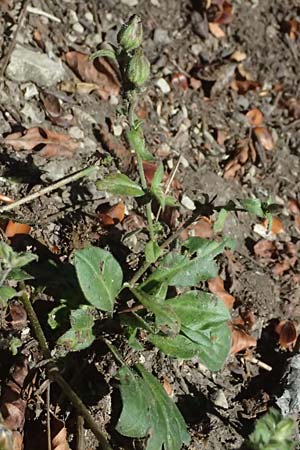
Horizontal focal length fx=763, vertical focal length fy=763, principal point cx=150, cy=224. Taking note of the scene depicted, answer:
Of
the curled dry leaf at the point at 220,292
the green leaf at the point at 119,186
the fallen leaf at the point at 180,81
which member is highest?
the green leaf at the point at 119,186

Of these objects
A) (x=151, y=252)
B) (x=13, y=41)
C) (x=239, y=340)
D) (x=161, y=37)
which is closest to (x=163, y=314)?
(x=151, y=252)

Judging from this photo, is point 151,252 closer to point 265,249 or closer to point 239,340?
point 239,340

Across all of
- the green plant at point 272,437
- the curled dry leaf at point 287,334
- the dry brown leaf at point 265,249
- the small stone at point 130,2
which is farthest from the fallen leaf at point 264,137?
the green plant at point 272,437

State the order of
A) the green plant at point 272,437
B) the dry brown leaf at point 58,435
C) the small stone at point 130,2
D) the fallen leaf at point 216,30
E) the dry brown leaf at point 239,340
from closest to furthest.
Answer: the green plant at point 272,437, the dry brown leaf at point 58,435, the dry brown leaf at point 239,340, the small stone at point 130,2, the fallen leaf at point 216,30

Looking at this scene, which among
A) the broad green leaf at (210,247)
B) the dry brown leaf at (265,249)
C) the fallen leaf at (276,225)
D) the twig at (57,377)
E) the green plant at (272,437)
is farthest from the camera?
the fallen leaf at (276,225)

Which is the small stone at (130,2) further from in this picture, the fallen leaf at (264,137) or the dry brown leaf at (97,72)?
the fallen leaf at (264,137)

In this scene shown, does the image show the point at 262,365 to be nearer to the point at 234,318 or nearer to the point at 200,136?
the point at 234,318
